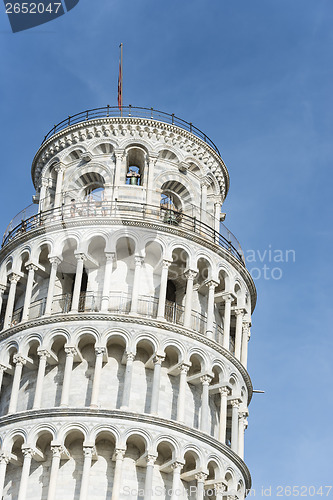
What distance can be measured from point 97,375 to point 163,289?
5.68m

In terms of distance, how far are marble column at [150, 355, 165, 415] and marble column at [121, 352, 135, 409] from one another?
43.6 inches

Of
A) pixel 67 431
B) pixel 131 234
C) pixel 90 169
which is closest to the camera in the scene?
pixel 67 431

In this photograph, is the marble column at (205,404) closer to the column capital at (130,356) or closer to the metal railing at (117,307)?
the metal railing at (117,307)

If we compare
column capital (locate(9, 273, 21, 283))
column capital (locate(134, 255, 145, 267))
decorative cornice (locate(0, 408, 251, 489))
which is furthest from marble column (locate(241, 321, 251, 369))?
column capital (locate(9, 273, 21, 283))

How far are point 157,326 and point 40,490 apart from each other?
930 centimetres

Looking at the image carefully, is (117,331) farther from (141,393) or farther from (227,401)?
(227,401)

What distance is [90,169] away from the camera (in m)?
52.8

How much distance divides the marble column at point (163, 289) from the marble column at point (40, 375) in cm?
573

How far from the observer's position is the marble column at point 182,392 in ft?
144

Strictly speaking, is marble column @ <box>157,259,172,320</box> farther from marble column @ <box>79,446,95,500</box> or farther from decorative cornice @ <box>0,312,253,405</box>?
marble column @ <box>79,446,95,500</box>

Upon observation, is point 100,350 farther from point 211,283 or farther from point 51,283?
point 211,283

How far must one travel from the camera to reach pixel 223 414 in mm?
46000

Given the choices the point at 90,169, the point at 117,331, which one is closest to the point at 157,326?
the point at 117,331

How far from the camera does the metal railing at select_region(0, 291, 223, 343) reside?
4681 cm
